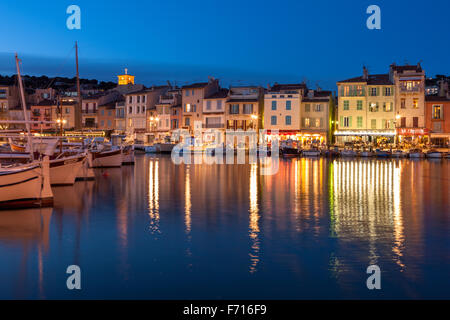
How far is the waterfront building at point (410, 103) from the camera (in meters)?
66.8

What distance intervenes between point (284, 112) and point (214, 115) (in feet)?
35.6

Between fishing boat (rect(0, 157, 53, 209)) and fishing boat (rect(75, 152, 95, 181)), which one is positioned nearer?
fishing boat (rect(0, 157, 53, 209))

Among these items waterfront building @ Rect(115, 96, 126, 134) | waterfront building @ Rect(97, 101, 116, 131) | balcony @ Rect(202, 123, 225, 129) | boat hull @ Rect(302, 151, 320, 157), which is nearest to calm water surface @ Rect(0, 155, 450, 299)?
boat hull @ Rect(302, 151, 320, 157)

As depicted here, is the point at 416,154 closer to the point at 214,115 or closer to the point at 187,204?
the point at 214,115

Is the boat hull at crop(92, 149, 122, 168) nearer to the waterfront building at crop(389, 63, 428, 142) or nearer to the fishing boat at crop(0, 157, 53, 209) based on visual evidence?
the fishing boat at crop(0, 157, 53, 209)

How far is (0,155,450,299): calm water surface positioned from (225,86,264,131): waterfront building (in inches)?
2071

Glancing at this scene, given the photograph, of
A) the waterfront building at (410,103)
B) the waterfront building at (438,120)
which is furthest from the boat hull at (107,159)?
the waterfront building at (438,120)

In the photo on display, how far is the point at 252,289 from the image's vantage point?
371 inches

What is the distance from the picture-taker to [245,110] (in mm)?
75812

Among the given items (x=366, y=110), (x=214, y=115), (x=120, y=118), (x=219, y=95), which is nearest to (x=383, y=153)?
(x=366, y=110)

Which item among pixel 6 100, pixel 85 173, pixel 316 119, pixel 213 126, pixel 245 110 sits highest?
pixel 6 100

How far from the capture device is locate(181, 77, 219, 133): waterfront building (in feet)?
259
